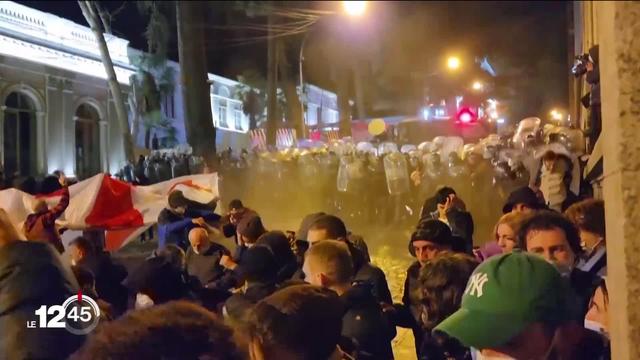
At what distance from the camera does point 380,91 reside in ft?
163

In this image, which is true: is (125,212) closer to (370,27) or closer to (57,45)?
(57,45)

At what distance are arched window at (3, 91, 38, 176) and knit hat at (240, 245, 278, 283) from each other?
1903 centimetres

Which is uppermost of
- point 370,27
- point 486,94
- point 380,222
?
point 370,27

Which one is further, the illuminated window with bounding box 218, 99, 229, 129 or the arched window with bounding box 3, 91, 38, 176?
the illuminated window with bounding box 218, 99, 229, 129

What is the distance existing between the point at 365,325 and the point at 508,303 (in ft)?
5.47

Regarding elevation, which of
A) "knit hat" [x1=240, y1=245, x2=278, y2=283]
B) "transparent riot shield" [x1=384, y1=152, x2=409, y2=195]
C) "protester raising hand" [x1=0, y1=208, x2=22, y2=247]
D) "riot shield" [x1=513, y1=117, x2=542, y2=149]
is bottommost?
"knit hat" [x1=240, y1=245, x2=278, y2=283]

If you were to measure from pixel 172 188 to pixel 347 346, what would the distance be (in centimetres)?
606

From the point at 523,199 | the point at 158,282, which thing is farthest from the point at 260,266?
the point at 523,199

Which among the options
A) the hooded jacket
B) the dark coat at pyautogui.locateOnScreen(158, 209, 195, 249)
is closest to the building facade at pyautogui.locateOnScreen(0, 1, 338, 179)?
the dark coat at pyautogui.locateOnScreen(158, 209, 195, 249)

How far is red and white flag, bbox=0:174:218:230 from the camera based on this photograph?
8.16 metres

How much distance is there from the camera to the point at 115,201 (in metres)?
8.55

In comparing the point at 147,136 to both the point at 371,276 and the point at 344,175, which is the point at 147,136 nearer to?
the point at 344,175

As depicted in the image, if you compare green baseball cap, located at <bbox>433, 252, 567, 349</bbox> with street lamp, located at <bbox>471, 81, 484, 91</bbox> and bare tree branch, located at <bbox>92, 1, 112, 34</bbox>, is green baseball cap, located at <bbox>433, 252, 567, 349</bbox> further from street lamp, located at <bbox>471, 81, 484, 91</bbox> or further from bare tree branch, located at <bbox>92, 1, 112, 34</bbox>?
street lamp, located at <bbox>471, 81, 484, 91</bbox>

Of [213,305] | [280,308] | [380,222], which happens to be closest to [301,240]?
[213,305]
